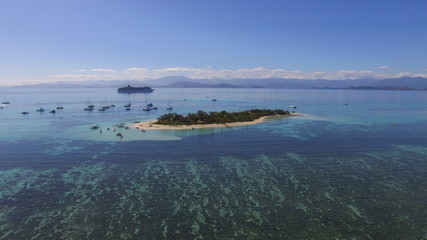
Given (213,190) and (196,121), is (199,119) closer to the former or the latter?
(196,121)

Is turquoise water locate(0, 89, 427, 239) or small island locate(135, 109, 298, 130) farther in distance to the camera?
small island locate(135, 109, 298, 130)

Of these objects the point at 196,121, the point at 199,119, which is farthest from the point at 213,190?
the point at 199,119

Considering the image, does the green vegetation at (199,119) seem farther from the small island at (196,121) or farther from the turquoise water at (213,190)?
the turquoise water at (213,190)

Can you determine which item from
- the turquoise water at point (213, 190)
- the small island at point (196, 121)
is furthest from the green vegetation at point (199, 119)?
the turquoise water at point (213, 190)

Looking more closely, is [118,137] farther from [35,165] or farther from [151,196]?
[151,196]

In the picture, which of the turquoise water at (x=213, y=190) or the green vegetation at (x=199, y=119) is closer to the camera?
the turquoise water at (x=213, y=190)

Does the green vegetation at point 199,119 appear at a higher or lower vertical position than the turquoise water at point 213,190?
higher

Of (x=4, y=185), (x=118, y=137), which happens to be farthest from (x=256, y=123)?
(x=4, y=185)

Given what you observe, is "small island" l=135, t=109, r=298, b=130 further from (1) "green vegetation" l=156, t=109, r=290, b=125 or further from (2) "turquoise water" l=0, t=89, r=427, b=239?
(2) "turquoise water" l=0, t=89, r=427, b=239

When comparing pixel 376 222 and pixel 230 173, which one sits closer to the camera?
pixel 376 222

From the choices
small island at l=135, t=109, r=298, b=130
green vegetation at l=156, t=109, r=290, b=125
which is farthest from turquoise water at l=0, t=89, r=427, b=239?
green vegetation at l=156, t=109, r=290, b=125

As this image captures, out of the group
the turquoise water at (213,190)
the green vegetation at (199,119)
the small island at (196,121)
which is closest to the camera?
the turquoise water at (213,190)
